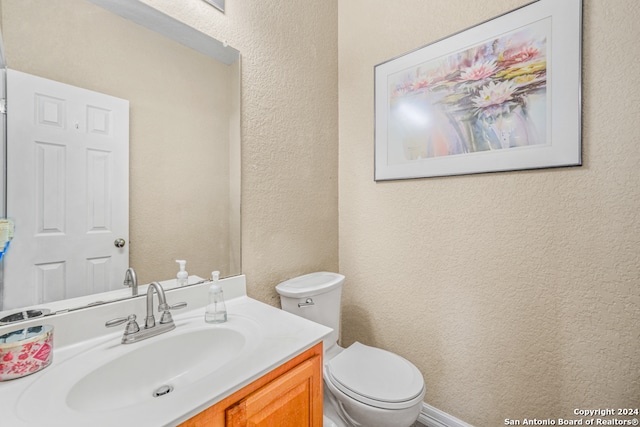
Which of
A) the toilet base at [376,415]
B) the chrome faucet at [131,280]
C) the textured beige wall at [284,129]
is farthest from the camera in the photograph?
the textured beige wall at [284,129]

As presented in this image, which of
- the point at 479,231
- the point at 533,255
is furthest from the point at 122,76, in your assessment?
the point at 533,255

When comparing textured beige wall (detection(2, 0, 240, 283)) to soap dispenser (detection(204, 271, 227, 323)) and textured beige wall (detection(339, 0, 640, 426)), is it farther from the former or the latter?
textured beige wall (detection(339, 0, 640, 426))

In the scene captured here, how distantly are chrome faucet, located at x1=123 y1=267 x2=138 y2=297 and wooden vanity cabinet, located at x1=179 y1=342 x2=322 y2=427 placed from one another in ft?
1.79

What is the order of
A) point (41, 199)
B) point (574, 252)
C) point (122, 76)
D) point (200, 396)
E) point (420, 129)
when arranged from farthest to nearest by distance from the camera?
1. point (420, 129)
2. point (574, 252)
3. point (122, 76)
4. point (41, 199)
5. point (200, 396)

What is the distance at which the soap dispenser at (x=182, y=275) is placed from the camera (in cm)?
106

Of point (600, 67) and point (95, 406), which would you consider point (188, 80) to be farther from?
point (600, 67)

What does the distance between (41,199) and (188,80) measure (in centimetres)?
65

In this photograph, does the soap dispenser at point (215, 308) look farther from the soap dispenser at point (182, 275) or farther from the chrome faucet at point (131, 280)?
the chrome faucet at point (131, 280)

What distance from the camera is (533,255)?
115cm

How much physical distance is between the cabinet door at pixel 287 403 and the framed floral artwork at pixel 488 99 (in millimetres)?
1076

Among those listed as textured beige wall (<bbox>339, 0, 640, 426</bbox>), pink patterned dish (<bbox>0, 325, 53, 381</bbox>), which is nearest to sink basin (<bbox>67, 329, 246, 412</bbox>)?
pink patterned dish (<bbox>0, 325, 53, 381</bbox>)

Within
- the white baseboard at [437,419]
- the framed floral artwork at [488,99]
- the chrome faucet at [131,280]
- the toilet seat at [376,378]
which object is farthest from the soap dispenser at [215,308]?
the white baseboard at [437,419]

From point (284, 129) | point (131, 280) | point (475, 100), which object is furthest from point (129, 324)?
point (475, 100)

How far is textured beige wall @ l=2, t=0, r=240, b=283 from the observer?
80 centimetres
